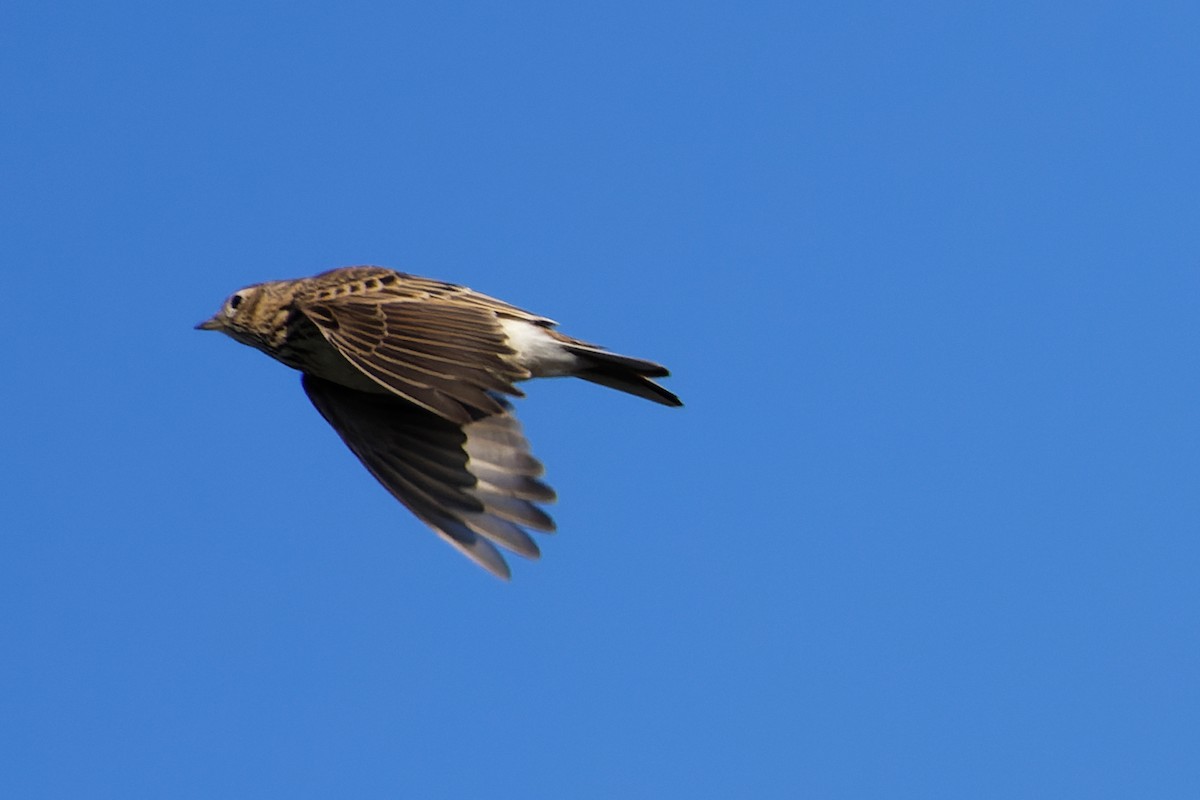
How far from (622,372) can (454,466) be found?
121cm

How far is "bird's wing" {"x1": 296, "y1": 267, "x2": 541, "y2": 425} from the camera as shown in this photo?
1127 cm

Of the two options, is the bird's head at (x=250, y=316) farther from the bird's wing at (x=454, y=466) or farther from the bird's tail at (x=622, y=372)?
the bird's tail at (x=622, y=372)

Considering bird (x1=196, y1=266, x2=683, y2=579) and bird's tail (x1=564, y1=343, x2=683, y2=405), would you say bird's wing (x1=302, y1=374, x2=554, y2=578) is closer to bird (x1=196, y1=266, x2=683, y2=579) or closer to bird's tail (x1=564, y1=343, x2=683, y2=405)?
bird (x1=196, y1=266, x2=683, y2=579)

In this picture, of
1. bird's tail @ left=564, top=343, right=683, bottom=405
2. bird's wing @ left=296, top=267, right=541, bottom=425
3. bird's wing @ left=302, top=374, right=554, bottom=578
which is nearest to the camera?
bird's wing @ left=296, top=267, right=541, bottom=425

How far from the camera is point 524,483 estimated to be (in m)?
12.3

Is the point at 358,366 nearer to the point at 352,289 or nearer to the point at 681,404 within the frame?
the point at 352,289

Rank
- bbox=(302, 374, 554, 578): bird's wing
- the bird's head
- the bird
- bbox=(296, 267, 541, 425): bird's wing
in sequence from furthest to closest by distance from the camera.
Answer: the bird's head
bbox=(302, 374, 554, 578): bird's wing
the bird
bbox=(296, 267, 541, 425): bird's wing

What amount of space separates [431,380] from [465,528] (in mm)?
1350

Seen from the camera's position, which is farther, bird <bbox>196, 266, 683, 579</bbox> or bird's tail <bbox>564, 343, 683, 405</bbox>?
bird's tail <bbox>564, 343, 683, 405</bbox>

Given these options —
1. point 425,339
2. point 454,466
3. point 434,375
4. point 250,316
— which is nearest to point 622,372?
point 454,466

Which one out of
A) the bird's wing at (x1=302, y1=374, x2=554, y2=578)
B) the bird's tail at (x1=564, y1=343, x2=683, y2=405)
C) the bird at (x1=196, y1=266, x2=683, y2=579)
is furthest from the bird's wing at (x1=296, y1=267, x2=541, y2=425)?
the bird's tail at (x1=564, y1=343, x2=683, y2=405)

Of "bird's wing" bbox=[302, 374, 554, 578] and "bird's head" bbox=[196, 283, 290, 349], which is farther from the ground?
"bird's head" bbox=[196, 283, 290, 349]

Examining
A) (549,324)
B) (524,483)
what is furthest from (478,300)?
(524,483)

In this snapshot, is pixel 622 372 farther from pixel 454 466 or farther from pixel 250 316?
pixel 250 316
